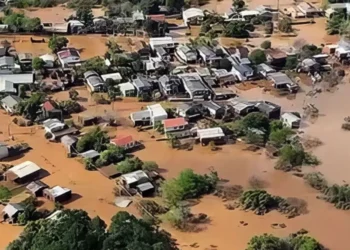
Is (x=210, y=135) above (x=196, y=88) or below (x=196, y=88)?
below

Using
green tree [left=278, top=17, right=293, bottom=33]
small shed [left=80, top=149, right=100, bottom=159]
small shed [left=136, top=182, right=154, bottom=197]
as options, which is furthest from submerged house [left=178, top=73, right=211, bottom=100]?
green tree [left=278, top=17, right=293, bottom=33]

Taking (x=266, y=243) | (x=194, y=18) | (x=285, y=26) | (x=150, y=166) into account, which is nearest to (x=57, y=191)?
(x=150, y=166)

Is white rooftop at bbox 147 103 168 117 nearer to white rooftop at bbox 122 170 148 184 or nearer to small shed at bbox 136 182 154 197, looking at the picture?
white rooftop at bbox 122 170 148 184

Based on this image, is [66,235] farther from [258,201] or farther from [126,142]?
[126,142]

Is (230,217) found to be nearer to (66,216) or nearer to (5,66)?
(66,216)

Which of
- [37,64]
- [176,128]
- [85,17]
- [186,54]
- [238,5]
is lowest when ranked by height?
[176,128]

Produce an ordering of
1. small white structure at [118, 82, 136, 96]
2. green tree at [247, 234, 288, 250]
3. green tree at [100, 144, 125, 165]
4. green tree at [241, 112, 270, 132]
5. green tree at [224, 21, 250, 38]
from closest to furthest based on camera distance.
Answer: green tree at [247, 234, 288, 250] → green tree at [100, 144, 125, 165] → green tree at [241, 112, 270, 132] → small white structure at [118, 82, 136, 96] → green tree at [224, 21, 250, 38]
